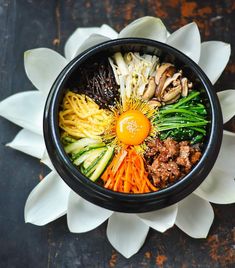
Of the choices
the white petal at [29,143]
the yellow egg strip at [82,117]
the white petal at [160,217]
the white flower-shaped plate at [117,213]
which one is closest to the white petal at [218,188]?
the white flower-shaped plate at [117,213]

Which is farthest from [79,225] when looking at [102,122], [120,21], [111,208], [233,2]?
[233,2]

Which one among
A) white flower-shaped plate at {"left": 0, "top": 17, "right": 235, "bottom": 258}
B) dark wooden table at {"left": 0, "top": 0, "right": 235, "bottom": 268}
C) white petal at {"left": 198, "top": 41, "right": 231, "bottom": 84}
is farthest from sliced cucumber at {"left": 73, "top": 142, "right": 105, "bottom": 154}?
white petal at {"left": 198, "top": 41, "right": 231, "bottom": 84}

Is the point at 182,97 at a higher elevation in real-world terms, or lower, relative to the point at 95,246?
higher

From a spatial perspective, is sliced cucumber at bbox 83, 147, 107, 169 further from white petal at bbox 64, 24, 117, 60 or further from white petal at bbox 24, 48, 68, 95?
white petal at bbox 64, 24, 117, 60

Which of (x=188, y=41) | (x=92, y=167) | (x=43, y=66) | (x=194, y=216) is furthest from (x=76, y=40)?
(x=194, y=216)

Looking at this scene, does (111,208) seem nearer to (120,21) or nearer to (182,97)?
(182,97)

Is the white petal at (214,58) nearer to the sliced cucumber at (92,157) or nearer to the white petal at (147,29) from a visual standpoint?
the white petal at (147,29)
